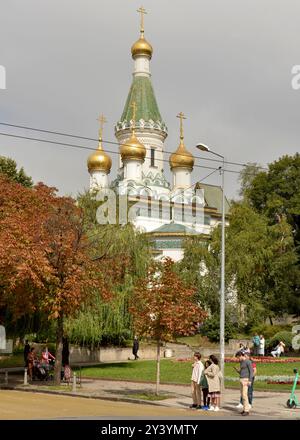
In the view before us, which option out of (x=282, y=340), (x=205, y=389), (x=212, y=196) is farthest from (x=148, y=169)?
(x=205, y=389)

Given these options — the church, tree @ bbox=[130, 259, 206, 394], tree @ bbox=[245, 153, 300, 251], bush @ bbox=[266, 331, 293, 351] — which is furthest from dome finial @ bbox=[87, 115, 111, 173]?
tree @ bbox=[130, 259, 206, 394]

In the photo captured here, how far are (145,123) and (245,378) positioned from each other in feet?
200

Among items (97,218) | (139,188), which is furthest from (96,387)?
(139,188)

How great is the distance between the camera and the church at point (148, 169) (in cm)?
7081

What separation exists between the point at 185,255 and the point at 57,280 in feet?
91.8

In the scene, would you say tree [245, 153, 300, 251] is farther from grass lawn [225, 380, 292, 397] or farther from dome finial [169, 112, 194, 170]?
grass lawn [225, 380, 292, 397]

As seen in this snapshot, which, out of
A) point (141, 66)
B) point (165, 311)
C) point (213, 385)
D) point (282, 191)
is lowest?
point (213, 385)

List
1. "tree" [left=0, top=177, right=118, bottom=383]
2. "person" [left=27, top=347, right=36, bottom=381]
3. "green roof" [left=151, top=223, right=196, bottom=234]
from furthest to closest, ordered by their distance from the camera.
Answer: "green roof" [left=151, top=223, right=196, bottom=234], "person" [left=27, top=347, right=36, bottom=381], "tree" [left=0, top=177, right=118, bottom=383]

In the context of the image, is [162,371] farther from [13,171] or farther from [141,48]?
[141,48]

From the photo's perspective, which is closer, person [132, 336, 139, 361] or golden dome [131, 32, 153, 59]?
person [132, 336, 139, 361]

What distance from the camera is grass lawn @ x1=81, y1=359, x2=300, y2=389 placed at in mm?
28125

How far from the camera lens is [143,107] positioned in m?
77.8

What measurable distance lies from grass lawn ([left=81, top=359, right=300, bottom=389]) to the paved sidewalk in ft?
4.79
